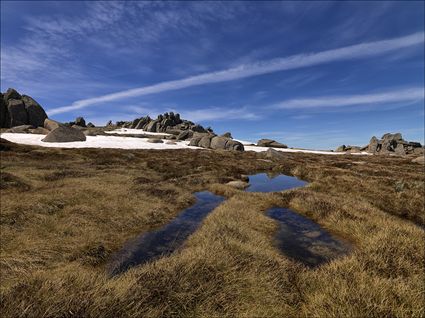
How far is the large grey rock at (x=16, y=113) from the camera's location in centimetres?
8650

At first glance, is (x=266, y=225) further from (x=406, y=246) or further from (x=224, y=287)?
(x=224, y=287)

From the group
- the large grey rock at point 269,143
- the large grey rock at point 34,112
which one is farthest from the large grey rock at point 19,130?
the large grey rock at point 269,143

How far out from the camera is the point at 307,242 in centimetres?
1328

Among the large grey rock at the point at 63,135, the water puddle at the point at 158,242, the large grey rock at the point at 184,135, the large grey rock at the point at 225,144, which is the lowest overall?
the water puddle at the point at 158,242

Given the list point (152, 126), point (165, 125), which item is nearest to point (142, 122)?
point (152, 126)

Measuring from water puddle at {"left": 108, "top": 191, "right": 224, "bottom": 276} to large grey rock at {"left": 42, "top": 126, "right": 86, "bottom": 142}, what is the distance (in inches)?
2199

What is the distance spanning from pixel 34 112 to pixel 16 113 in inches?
213

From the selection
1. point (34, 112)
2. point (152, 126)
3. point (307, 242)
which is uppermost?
point (152, 126)

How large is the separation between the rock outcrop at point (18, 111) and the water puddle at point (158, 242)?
94818 millimetres

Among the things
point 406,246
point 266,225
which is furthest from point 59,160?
point 406,246

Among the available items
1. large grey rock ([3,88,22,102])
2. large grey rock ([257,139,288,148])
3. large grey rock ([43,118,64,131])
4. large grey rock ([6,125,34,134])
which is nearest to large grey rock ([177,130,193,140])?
large grey rock ([257,139,288,148])

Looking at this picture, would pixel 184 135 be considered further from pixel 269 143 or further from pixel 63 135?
pixel 63 135

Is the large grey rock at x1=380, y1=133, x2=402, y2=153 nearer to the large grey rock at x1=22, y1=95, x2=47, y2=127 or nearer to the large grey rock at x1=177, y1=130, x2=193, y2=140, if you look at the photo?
the large grey rock at x1=177, y1=130, x2=193, y2=140

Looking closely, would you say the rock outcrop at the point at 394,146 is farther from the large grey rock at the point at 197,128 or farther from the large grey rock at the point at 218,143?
the large grey rock at the point at 197,128
